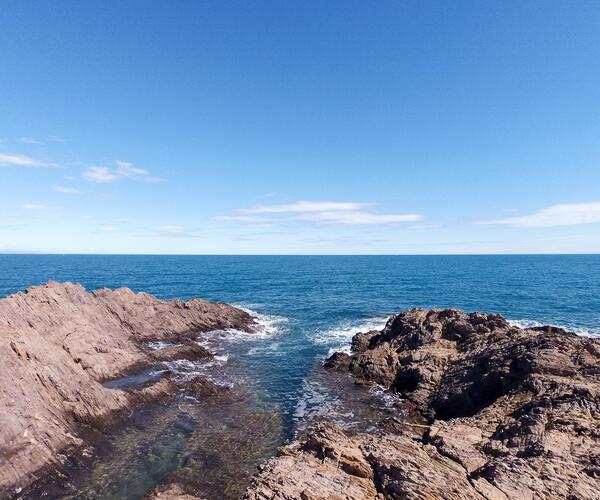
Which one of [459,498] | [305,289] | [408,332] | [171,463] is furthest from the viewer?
[305,289]

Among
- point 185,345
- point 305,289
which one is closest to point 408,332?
point 185,345

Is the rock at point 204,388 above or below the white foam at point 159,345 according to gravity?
below

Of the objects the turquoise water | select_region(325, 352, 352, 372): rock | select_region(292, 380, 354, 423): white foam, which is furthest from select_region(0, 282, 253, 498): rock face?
select_region(325, 352, 352, 372): rock

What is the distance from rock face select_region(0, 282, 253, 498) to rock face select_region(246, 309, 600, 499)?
15669mm

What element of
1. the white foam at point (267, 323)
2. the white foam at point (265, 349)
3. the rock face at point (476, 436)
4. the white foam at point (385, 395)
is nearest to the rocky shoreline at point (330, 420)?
the rock face at point (476, 436)

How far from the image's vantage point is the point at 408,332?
40.8 m

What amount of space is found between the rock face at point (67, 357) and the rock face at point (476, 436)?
15.7 metres

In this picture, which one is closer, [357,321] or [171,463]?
[171,463]

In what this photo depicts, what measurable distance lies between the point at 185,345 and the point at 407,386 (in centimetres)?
2625

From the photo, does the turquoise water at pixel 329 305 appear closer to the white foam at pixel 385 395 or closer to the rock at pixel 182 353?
the rock at pixel 182 353

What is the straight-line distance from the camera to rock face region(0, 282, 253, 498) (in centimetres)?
2069

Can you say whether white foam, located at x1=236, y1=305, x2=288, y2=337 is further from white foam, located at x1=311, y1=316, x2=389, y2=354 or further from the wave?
the wave

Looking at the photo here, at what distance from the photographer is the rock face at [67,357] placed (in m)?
20.7

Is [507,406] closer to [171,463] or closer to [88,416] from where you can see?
[171,463]
